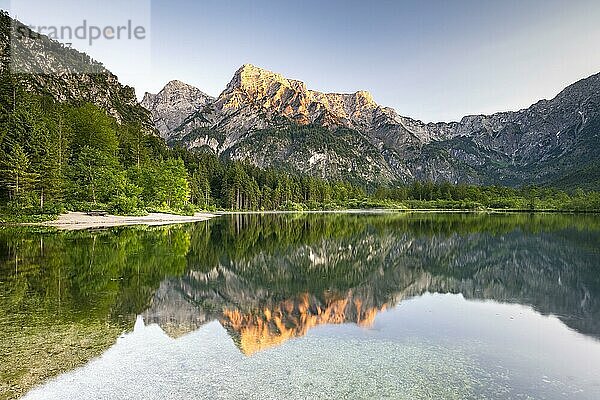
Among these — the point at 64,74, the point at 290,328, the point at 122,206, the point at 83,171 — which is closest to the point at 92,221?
the point at 122,206

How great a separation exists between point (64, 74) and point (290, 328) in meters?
164

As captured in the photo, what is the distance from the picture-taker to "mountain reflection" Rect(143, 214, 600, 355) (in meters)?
13.1

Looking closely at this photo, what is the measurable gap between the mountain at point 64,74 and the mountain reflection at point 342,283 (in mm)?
111611

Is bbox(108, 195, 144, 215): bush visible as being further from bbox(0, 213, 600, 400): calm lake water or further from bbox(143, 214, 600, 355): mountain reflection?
bbox(0, 213, 600, 400): calm lake water

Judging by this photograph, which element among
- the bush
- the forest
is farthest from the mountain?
the bush

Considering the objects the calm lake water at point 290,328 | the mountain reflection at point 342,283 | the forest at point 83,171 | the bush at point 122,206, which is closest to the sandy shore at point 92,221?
the forest at point 83,171

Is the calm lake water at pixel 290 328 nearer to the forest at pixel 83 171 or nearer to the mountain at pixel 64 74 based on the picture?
the forest at pixel 83 171

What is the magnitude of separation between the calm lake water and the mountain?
114358 millimetres

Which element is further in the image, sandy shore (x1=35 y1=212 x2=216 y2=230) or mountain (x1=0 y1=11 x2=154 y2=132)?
mountain (x1=0 y1=11 x2=154 y2=132)

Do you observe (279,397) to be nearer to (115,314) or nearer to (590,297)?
(115,314)

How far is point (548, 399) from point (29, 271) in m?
20.5

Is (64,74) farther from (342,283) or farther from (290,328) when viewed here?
(290,328)

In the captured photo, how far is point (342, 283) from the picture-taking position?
19.7m

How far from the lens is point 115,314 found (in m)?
12.8
